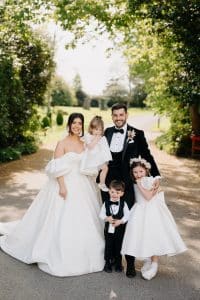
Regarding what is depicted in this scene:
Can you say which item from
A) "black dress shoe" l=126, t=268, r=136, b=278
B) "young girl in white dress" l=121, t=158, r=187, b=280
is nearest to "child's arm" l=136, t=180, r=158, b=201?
"young girl in white dress" l=121, t=158, r=187, b=280

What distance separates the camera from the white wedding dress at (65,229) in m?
5.26

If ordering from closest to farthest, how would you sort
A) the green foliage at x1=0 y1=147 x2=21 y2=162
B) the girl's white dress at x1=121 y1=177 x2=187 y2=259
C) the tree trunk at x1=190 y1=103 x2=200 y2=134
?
the girl's white dress at x1=121 y1=177 x2=187 y2=259, the green foliage at x1=0 y1=147 x2=21 y2=162, the tree trunk at x1=190 y1=103 x2=200 y2=134

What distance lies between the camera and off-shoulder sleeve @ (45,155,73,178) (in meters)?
5.45

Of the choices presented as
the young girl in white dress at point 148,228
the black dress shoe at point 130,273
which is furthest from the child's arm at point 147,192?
the black dress shoe at point 130,273

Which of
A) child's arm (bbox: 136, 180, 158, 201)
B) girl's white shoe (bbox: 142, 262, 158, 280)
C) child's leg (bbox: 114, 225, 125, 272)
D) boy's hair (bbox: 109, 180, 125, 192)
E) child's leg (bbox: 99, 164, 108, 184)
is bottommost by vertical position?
girl's white shoe (bbox: 142, 262, 158, 280)

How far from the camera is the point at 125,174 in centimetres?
536

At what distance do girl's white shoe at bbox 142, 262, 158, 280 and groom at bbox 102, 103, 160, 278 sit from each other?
0.80 meters

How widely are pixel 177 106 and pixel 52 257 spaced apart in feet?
44.8

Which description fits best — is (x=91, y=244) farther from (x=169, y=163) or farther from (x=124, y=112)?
(x=169, y=163)

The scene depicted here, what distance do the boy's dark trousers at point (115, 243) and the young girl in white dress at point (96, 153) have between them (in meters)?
0.54

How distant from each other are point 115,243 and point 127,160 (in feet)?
3.55

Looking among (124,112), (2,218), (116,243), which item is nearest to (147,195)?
(116,243)

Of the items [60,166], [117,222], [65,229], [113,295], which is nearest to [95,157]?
[60,166]

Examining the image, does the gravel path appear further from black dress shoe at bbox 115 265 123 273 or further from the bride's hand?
the bride's hand
